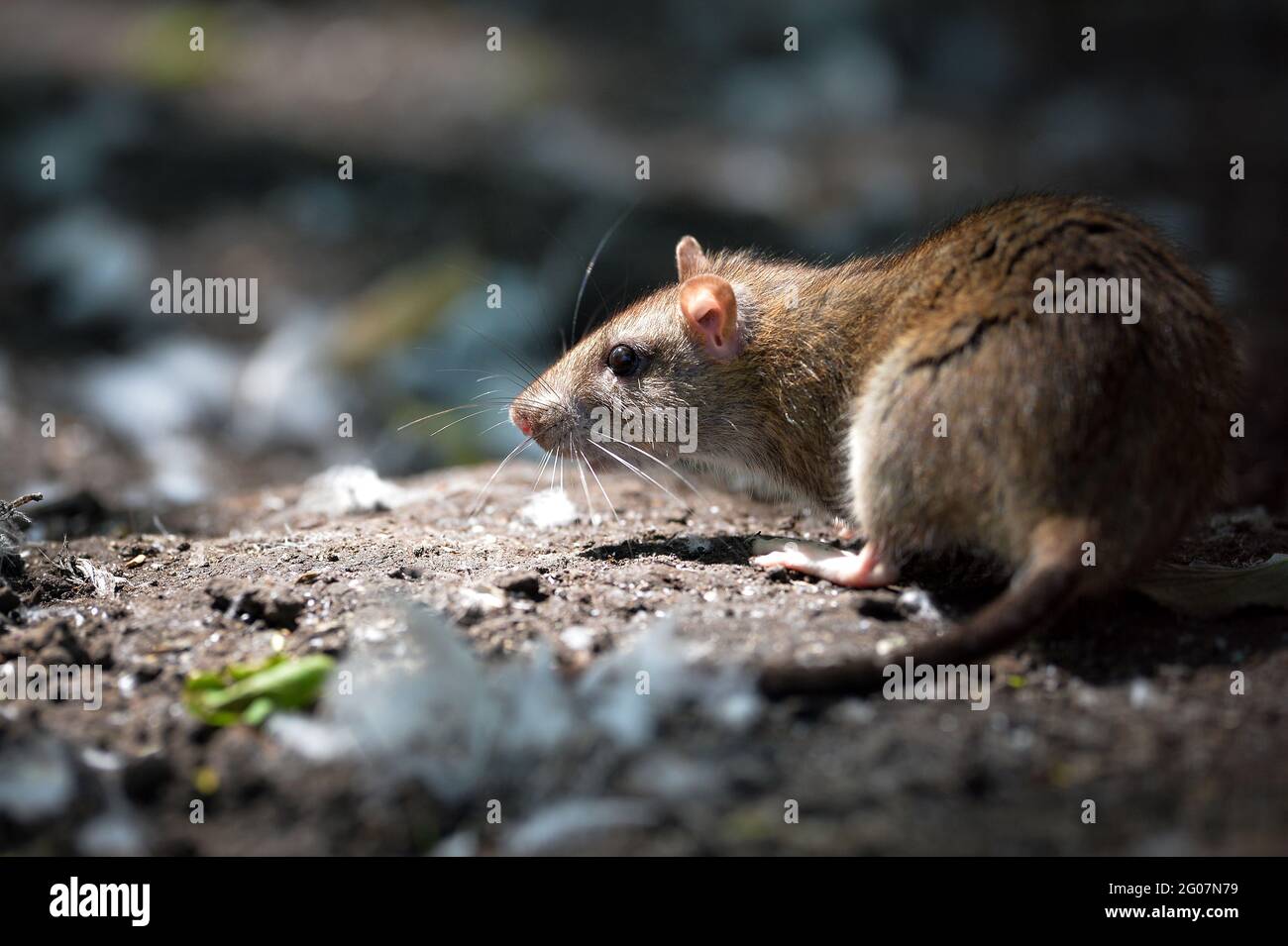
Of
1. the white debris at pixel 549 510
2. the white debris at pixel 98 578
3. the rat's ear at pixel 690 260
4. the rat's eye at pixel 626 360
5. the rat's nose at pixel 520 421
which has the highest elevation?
the rat's ear at pixel 690 260

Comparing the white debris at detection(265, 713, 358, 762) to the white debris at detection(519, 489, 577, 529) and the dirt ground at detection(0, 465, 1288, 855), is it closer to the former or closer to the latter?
the dirt ground at detection(0, 465, 1288, 855)

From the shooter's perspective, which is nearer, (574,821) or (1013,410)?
(574,821)

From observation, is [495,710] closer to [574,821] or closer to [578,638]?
[574,821]

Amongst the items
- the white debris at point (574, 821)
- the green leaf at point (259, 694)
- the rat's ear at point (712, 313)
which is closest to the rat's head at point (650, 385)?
the rat's ear at point (712, 313)

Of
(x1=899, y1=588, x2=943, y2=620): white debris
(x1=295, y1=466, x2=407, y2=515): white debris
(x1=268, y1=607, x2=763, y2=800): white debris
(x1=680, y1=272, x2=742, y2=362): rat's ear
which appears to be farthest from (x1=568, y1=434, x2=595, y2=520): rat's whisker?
(x1=268, y1=607, x2=763, y2=800): white debris

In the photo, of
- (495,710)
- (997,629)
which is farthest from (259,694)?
(997,629)

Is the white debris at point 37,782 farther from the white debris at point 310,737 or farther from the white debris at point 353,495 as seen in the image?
the white debris at point 353,495

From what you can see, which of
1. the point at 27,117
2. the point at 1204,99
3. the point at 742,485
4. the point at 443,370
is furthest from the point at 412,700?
the point at 1204,99
